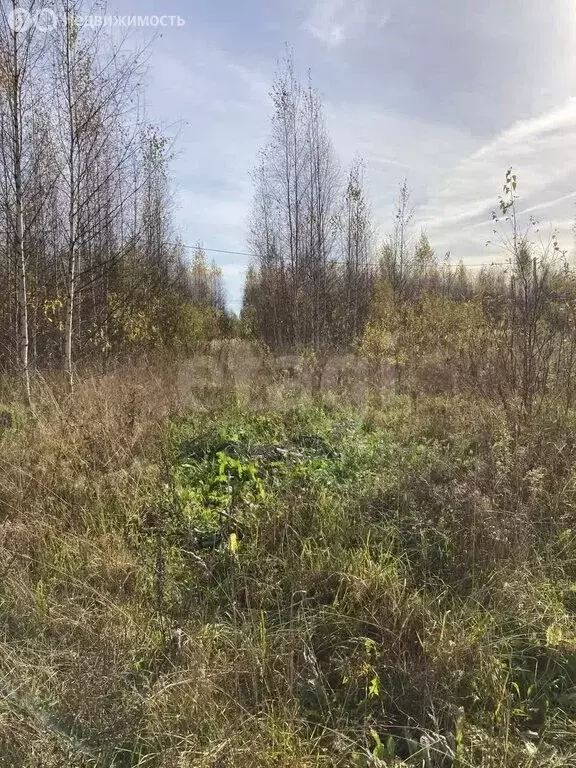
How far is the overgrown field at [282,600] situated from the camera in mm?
1798

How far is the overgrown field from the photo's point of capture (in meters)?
1.80

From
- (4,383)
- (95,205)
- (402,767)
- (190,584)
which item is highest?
(95,205)

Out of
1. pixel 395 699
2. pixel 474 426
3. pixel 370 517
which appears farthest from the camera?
pixel 474 426

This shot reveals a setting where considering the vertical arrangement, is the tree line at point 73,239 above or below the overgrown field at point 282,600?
above

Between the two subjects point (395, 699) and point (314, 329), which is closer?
point (395, 699)

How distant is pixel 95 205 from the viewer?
800cm

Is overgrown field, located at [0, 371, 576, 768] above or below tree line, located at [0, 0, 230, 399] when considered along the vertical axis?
below

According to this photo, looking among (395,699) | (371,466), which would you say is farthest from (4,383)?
(395,699)

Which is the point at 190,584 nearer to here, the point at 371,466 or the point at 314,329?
the point at 371,466

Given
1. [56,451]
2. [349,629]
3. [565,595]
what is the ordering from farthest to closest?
[56,451]
[565,595]
[349,629]

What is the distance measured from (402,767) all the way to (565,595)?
1458 mm

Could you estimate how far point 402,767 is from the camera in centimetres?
168

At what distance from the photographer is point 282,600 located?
254 cm

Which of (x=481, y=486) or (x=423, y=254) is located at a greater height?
(x=423, y=254)
